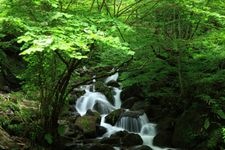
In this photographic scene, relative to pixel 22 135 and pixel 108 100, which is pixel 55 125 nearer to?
pixel 22 135

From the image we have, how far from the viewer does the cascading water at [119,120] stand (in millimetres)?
13844

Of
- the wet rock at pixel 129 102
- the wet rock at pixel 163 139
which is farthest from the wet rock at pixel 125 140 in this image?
the wet rock at pixel 129 102

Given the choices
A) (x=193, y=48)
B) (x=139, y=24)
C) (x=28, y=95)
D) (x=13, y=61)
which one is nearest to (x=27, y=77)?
(x=28, y=95)

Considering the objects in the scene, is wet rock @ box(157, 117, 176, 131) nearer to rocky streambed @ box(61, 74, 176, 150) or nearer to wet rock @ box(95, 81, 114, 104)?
rocky streambed @ box(61, 74, 176, 150)

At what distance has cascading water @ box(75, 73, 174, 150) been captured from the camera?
45.4 ft

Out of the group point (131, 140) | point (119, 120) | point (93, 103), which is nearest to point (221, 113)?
point (131, 140)

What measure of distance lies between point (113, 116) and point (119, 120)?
33 cm

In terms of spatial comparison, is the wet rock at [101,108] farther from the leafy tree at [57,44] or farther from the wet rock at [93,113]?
the leafy tree at [57,44]

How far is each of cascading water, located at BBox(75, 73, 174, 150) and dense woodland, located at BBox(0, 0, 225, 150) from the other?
0.65m

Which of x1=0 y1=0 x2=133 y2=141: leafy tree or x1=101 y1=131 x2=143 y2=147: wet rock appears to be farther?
x1=101 y1=131 x2=143 y2=147: wet rock

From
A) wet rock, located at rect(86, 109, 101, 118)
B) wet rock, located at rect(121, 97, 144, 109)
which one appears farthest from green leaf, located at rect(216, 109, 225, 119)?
wet rock, located at rect(121, 97, 144, 109)

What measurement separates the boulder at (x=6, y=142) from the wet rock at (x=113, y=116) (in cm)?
552

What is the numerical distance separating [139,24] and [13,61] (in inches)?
302

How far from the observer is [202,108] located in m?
12.2
